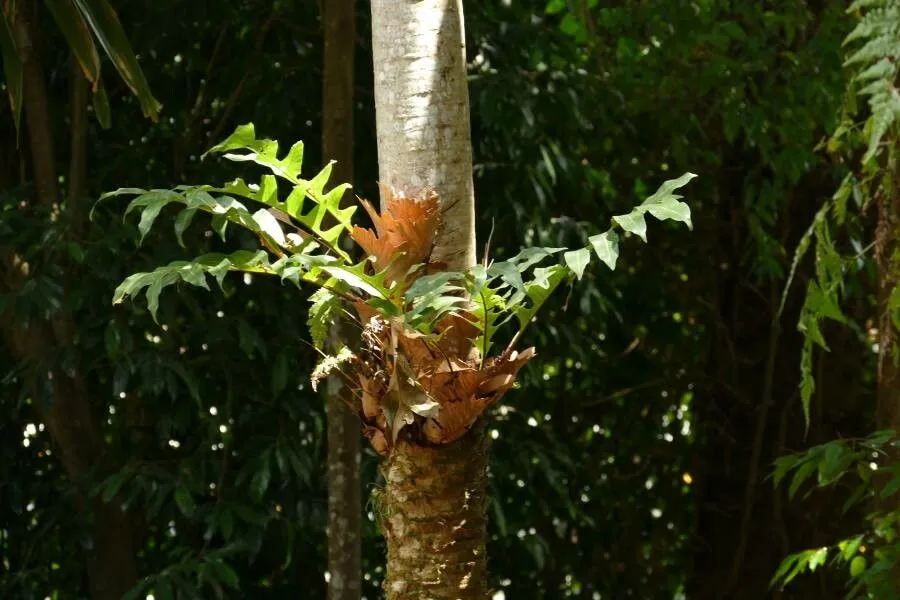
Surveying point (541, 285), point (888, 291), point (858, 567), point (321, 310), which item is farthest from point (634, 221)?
point (888, 291)

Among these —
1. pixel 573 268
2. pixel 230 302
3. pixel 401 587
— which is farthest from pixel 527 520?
pixel 573 268

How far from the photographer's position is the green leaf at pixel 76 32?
269cm

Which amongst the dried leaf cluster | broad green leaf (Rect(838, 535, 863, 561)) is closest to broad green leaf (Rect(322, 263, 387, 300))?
the dried leaf cluster

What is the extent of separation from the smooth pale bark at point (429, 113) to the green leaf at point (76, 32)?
108 centimetres

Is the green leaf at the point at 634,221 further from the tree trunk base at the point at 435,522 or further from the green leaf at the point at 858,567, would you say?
the green leaf at the point at 858,567

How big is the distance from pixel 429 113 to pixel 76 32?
1.20 meters

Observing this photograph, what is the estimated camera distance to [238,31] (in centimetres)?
361

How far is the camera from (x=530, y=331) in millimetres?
3668

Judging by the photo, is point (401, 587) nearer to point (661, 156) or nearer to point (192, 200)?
point (192, 200)

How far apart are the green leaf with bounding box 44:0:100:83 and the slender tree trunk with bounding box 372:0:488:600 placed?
1.06 meters

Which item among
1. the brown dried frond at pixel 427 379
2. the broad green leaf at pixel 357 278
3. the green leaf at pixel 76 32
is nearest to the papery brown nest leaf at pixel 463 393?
the brown dried frond at pixel 427 379

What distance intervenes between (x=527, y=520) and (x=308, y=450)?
0.81 m

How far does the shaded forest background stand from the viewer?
325 centimetres

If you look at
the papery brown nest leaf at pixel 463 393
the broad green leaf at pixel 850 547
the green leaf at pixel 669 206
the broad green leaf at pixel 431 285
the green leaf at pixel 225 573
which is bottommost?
the broad green leaf at pixel 850 547
